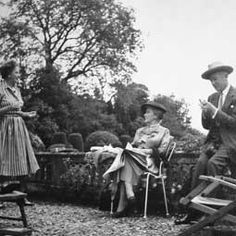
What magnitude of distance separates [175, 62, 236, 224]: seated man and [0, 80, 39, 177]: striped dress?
6.93ft

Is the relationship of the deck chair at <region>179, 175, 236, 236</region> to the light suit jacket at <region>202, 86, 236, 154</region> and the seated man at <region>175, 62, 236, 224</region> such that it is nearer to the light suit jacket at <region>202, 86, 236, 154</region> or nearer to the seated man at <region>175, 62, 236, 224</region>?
the seated man at <region>175, 62, 236, 224</region>

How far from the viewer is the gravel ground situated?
5020mm

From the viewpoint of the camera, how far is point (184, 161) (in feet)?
21.8

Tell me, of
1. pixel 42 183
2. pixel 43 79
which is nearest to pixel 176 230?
pixel 42 183

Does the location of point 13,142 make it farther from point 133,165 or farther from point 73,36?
point 73,36

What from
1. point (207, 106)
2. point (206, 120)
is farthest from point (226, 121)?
point (206, 120)

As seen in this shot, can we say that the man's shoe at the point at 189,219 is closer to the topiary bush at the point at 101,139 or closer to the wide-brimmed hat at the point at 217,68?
the wide-brimmed hat at the point at 217,68

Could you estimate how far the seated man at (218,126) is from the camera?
5141mm

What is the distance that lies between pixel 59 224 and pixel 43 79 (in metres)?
17.5

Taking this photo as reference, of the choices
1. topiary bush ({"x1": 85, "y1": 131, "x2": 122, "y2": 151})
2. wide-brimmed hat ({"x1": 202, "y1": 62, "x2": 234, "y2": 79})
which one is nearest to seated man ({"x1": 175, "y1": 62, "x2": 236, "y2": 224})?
wide-brimmed hat ({"x1": 202, "y1": 62, "x2": 234, "y2": 79})

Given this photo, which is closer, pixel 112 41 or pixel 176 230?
pixel 176 230

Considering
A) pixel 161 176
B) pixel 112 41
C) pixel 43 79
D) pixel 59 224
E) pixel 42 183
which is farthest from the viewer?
pixel 112 41

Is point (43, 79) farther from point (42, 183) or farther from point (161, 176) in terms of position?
point (161, 176)

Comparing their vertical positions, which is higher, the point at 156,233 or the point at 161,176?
the point at 161,176
